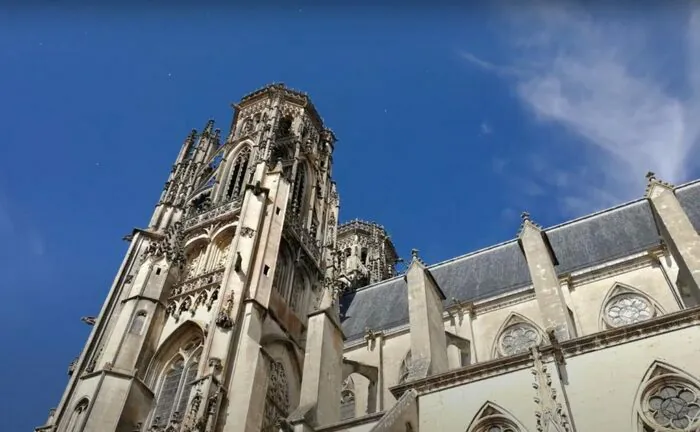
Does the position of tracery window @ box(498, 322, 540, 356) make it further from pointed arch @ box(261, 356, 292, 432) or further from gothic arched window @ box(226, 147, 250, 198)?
gothic arched window @ box(226, 147, 250, 198)

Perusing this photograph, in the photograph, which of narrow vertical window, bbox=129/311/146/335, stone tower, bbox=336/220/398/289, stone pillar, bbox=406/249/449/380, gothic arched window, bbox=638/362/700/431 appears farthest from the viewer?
stone tower, bbox=336/220/398/289

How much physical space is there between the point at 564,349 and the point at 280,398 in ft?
24.0

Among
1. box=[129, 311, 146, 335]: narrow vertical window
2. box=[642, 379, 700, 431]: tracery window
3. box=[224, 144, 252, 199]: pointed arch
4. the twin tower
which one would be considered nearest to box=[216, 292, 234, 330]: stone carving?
the twin tower

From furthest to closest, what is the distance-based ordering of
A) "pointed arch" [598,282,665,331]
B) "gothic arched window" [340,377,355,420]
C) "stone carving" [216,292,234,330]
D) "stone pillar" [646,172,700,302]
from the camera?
"gothic arched window" [340,377,355,420]
"pointed arch" [598,282,665,331]
"stone carving" [216,292,234,330]
"stone pillar" [646,172,700,302]

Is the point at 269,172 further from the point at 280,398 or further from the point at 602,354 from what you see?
the point at 602,354

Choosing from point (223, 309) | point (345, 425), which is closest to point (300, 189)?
point (223, 309)

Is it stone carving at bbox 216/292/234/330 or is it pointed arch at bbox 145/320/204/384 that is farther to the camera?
pointed arch at bbox 145/320/204/384

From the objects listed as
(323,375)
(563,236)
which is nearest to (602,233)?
(563,236)

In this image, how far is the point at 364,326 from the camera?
19.3 metres

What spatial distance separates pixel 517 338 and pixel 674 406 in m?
6.28

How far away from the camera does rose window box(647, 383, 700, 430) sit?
902 centimetres

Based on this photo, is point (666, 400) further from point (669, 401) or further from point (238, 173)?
point (238, 173)

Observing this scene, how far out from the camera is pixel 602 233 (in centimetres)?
1797

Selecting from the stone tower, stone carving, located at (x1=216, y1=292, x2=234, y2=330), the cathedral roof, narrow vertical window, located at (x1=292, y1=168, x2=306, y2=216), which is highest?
the stone tower
